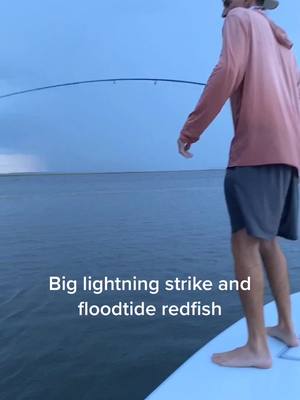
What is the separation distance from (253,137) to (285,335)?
1044 mm

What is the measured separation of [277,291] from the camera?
2484mm

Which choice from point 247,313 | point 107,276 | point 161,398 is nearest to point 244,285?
point 247,313

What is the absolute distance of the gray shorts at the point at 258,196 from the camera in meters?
2.18

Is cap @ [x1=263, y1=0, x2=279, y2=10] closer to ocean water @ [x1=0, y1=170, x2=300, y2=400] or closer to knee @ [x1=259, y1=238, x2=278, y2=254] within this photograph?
knee @ [x1=259, y1=238, x2=278, y2=254]

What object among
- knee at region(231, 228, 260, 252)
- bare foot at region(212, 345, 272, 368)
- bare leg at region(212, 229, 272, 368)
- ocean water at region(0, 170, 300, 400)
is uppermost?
knee at region(231, 228, 260, 252)

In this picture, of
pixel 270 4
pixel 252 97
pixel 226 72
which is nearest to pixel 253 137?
pixel 252 97

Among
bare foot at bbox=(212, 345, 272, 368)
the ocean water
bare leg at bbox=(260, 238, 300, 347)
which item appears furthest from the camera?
the ocean water

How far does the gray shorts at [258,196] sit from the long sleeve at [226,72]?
0.96 ft

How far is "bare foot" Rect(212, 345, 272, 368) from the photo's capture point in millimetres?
2215

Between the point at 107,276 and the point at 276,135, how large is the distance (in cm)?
527

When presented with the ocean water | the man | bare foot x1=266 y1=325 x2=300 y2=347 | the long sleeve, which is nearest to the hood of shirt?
the man

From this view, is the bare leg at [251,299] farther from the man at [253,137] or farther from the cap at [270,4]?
the cap at [270,4]

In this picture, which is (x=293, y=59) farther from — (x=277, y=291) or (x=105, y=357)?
(x=105, y=357)

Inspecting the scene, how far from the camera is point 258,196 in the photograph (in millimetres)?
2186
